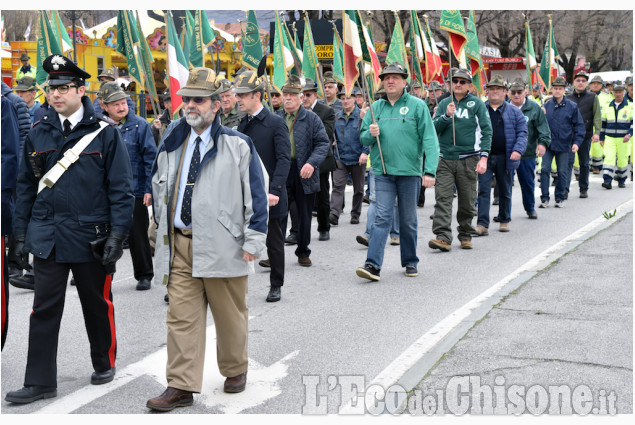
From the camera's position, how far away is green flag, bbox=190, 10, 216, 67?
15.9m

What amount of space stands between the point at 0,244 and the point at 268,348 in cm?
193

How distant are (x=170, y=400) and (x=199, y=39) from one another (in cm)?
1212

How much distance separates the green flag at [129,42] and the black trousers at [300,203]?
505cm

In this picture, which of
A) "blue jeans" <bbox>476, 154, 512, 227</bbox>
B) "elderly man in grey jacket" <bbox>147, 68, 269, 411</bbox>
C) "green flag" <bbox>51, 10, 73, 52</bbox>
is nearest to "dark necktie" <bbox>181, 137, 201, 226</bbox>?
"elderly man in grey jacket" <bbox>147, 68, 269, 411</bbox>

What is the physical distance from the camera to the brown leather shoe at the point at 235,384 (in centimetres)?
523

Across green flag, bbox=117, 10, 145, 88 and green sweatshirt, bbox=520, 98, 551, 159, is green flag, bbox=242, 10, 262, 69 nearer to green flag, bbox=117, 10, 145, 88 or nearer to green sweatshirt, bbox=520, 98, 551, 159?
green flag, bbox=117, 10, 145, 88

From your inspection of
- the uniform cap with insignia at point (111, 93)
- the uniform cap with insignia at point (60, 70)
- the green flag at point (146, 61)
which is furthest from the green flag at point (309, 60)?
the uniform cap with insignia at point (60, 70)

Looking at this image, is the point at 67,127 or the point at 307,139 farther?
the point at 307,139

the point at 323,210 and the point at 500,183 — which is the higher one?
the point at 500,183

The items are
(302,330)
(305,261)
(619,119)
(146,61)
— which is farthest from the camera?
(619,119)

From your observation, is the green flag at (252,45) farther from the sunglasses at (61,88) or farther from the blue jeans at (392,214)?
the sunglasses at (61,88)

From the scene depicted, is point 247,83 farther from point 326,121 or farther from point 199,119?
point 326,121

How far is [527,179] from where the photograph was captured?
13289 millimetres

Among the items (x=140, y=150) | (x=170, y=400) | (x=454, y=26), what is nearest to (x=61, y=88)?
(x=170, y=400)
